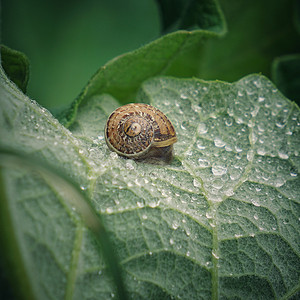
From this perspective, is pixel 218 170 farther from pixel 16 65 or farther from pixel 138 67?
pixel 16 65

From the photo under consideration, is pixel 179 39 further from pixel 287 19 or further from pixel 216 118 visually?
pixel 287 19

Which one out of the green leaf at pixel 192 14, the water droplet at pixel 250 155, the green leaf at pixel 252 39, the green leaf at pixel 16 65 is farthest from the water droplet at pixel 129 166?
the green leaf at pixel 252 39

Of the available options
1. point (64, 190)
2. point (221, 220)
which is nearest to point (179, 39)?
point (221, 220)

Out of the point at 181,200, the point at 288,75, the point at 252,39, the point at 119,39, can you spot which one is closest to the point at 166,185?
the point at 181,200

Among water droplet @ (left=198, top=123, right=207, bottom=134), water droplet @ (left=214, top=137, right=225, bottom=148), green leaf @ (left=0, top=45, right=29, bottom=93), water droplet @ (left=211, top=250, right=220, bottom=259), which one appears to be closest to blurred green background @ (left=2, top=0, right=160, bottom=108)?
green leaf @ (left=0, top=45, right=29, bottom=93)

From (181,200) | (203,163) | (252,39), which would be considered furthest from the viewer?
(252,39)
